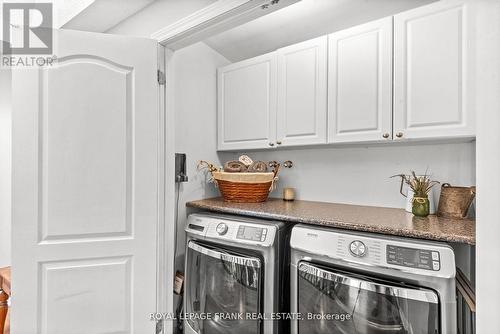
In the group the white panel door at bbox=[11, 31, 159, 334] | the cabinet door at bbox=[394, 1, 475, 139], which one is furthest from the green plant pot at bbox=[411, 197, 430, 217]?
the white panel door at bbox=[11, 31, 159, 334]

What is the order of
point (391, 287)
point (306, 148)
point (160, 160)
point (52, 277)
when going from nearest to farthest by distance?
point (391, 287)
point (52, 277)
point (160, 160)
point (306, 148)

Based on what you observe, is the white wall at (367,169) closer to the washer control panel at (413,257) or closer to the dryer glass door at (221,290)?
the washer control panel at (413,257)

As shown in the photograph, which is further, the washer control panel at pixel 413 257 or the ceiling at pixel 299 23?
the ceiling at pixel 299 23

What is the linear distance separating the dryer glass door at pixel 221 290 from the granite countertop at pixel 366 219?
287mm

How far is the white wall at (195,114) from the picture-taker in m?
2.26

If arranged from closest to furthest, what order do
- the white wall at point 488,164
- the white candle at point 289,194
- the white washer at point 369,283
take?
the white wall at point 488,164 → the white washer at point 369,283 → the white candle at point 289,194

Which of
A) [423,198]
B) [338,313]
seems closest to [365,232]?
[338,313]

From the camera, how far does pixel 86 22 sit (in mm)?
2197

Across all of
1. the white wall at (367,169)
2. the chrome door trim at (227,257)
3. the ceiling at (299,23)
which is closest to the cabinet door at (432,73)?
the ceiling at (299,23)

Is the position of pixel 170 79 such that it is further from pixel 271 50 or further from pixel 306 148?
pixel 306 148

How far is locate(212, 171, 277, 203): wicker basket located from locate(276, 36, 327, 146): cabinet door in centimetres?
31

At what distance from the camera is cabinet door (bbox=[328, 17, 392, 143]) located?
1.72m

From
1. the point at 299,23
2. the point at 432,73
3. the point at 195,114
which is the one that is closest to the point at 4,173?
the point at 195,114

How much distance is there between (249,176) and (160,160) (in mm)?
649
